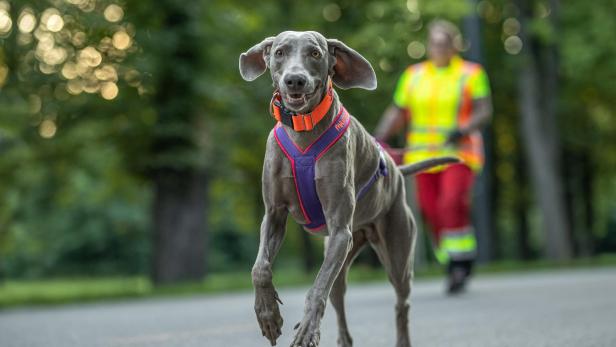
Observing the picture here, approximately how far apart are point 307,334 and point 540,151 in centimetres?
1952

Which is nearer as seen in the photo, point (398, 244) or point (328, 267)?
point (328, 267)

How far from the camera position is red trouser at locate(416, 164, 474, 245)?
893cm

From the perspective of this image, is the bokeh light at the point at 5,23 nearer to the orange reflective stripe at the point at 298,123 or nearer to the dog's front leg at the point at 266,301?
the orange reflective stripe at the point at 298,123

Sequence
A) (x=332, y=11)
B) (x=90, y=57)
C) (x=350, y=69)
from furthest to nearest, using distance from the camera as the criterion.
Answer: (x=332, y=11)
(x=90, y=57)
(x=350, y=69)

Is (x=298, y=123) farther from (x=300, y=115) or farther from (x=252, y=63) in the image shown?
(x=252, y=63)

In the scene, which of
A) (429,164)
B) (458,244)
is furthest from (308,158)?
(458,244)

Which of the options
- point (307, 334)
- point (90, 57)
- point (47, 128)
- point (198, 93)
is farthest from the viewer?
point (47, 128)

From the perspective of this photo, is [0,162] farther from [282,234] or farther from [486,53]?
[282,234]

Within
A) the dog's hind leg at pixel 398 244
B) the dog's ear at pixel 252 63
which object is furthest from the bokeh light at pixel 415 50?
the dog's ear at pixel 252 63

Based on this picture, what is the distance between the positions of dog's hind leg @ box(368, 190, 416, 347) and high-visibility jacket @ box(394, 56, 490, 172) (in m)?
4.10

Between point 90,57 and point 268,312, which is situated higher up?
point 90,57

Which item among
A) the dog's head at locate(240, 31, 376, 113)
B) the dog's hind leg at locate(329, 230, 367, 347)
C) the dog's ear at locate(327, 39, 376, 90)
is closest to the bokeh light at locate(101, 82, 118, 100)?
the dog's hind leg at locate(329, 230, 367, 347)

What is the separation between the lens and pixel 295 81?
361 centimetres

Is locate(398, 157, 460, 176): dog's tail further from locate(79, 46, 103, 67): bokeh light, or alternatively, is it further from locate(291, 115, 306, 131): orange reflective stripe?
locate(79, 46, 103, 67): bokeh light
